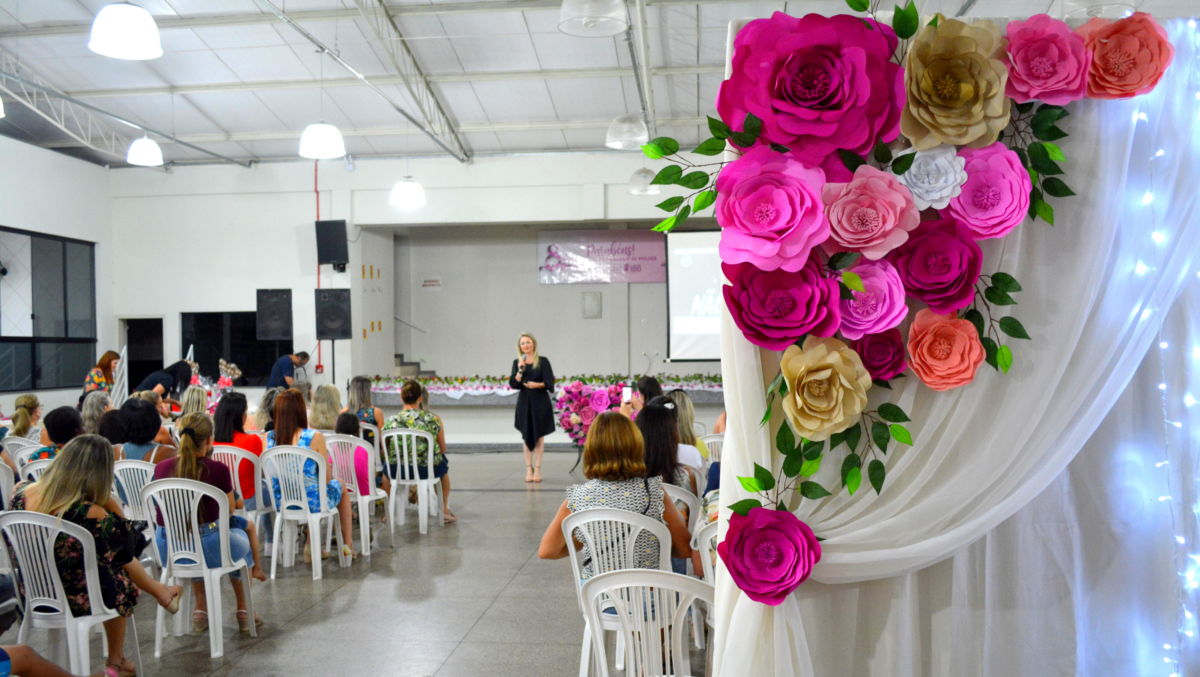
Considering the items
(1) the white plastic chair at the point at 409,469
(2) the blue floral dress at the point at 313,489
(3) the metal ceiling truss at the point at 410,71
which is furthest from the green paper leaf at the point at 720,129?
(3) the metal ceiling truss at the point at 410,71

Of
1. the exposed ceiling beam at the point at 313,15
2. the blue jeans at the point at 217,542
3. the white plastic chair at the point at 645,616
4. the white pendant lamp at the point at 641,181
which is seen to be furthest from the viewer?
the white pendant lamp at the point at 641,181

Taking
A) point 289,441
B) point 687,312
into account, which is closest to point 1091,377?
point 289,441

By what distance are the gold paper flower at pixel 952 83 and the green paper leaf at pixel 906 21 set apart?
4 cm

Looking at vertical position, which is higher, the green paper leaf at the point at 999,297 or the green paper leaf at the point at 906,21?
the green paper leaf at the point at 906,21

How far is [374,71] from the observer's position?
10367mm

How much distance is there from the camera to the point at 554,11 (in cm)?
895

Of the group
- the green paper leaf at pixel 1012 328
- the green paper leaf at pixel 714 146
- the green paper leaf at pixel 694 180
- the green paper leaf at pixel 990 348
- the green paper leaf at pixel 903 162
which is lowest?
the green paper leaf at pixel 990 348

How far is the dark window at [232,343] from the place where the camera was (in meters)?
13.1

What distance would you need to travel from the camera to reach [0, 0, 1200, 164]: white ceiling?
889cm

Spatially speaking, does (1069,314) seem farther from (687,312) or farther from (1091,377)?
(687,312)

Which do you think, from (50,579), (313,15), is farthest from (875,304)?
(313,15)

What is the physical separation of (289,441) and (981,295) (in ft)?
14.7

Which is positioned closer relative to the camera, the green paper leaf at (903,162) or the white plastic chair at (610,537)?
the green paper leaf at (903,162)

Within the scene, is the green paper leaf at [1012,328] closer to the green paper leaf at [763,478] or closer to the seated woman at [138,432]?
the green paper leaf at [763,478]
